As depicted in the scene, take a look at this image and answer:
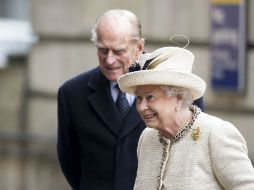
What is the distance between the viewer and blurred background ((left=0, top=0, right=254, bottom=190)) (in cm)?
914

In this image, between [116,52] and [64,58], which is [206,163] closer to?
[116,52]

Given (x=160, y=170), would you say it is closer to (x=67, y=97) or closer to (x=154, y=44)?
(x=67, y=97)

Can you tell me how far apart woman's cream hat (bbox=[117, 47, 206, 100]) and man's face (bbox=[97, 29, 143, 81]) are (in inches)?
31.2

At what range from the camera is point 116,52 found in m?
6.21

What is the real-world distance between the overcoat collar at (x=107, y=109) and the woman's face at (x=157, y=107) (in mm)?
1017

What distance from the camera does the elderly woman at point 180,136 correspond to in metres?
5.08

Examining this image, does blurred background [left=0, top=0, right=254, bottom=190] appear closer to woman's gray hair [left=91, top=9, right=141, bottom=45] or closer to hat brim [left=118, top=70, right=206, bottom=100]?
woman's gray hair [left=91, top=9, right=141, bottom=45]

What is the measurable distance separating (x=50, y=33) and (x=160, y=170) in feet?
17.2

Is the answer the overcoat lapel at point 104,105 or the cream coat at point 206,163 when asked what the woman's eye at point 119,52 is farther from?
the cream coat at point 206,163

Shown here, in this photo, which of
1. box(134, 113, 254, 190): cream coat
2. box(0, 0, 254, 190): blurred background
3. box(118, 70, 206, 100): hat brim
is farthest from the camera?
box(0, 0, 254, 190): blurred background

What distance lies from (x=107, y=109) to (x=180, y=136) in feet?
3.91

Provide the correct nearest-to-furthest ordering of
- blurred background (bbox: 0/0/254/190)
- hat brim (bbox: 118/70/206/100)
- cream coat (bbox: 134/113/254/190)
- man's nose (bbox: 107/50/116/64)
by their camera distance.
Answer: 1. cream coat (bbox: 134/113/254/190)
2. hat brim (bbox: 118/70/206/100)
3. man's nose (bbox: 107/50/116/64)
4. blurred background (bbox: 0/0/254/190)

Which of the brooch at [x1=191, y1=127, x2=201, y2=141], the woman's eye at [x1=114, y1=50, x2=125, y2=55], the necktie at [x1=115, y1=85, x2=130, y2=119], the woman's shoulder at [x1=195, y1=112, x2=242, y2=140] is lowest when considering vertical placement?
the necktie at [x1=115, y1=85, x2=130, y2=119]

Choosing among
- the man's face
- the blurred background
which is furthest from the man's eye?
the blurred background
